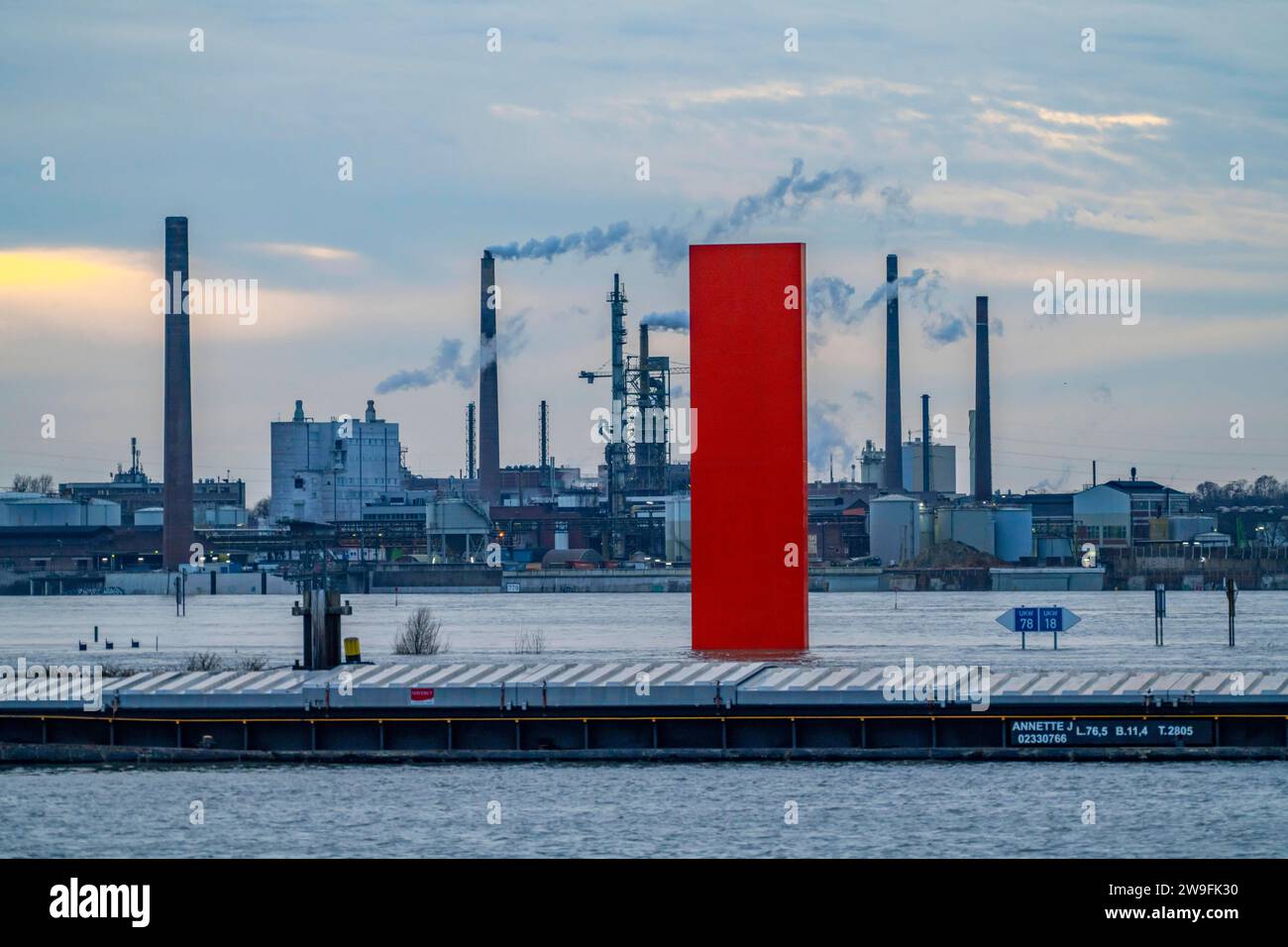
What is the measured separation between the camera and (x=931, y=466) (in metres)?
178

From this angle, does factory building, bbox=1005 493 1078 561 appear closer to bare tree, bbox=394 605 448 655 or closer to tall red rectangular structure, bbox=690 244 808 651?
bare tree, bbox=394 605 448 655

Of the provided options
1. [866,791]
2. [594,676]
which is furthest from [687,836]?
[594,676]

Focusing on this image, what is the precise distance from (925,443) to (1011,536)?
2767 centimetres

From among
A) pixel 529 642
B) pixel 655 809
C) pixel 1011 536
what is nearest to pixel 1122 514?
pixel 1011 536

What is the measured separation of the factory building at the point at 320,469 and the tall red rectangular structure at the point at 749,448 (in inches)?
4650

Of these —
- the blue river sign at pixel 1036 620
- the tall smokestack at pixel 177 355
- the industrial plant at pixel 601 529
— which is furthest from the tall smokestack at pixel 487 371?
the blue river sign at pixel 1036 620

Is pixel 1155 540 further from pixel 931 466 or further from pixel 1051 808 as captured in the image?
pixel 1051 808

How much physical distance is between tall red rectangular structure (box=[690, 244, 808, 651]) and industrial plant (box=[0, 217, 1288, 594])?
73.2 meters

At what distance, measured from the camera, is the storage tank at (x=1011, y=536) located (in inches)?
5782

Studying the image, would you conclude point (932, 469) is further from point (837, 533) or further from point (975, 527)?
point (975, 527)

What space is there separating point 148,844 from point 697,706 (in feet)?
41.1

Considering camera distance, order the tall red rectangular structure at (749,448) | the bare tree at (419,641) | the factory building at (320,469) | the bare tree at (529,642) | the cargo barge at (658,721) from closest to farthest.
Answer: the cargo barge at (658,721)
the tall red rectangular structure at (749,448)
the bare tree at (419,641)
the bare tree at (529,642)
the factory building at (320,469)

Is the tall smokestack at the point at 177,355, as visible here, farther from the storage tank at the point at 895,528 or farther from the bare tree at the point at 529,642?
the storage tank at the point at 895,528

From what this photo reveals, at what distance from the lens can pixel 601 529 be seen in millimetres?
157750
